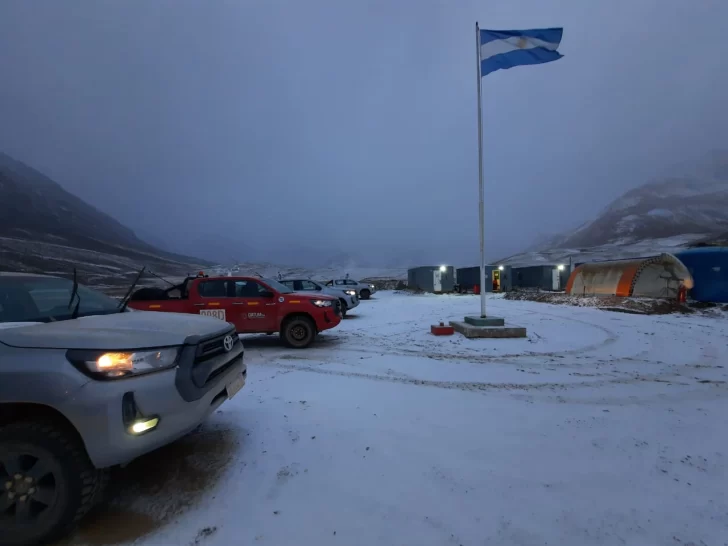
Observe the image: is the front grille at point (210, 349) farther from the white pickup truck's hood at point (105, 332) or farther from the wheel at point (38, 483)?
the wheel at point (38, 483)

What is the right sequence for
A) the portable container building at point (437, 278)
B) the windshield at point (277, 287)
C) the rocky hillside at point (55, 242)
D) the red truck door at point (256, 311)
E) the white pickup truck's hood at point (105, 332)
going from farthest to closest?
the rocky hillside at point (55, 242), the portable container building at point (437, 278), the windshield at point (277, 287), the red truck door at point (256, 311), the white pickup truck's hood at point (105, 332)

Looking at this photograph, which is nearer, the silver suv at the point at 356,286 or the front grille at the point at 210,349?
the front grille at the point at 210,349

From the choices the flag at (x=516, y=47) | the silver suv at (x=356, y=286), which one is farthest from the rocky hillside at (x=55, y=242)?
the flag at (x=516, y=47)

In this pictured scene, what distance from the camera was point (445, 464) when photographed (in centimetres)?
295

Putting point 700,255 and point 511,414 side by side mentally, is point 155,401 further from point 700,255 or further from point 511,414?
point 700,255

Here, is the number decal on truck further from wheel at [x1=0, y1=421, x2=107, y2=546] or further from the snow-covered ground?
wheel at [x1=0, y1=421, x2=107, y2=546]

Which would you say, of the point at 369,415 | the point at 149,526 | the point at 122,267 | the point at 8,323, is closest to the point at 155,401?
the point at 149,526

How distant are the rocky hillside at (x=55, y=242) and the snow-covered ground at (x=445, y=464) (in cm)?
3993

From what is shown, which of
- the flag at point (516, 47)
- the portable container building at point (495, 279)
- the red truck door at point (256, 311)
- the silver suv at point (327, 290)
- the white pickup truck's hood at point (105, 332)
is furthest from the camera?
the portable container building at point (495, 279)

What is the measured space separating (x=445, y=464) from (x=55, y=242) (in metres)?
118

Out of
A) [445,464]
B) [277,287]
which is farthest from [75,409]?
[277,287]

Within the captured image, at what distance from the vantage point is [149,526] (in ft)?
7.41

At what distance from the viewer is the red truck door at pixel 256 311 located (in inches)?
301

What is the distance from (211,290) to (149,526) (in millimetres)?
6004
